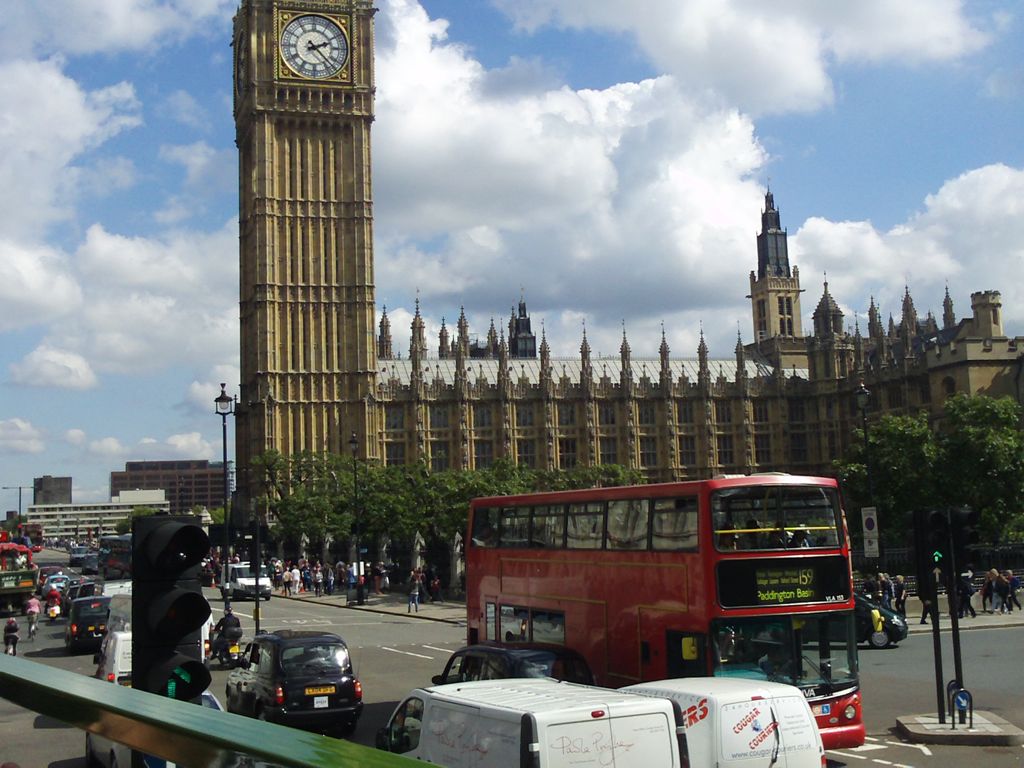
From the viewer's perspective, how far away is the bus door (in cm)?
1529

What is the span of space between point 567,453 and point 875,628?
2442 inches

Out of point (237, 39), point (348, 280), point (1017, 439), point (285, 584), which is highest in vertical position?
point (237, 39)

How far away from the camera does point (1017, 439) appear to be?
5181cm

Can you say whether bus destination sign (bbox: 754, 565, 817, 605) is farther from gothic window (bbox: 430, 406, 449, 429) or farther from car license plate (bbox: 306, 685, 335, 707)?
gothic window (bbox: 430, 406, 449, 429)

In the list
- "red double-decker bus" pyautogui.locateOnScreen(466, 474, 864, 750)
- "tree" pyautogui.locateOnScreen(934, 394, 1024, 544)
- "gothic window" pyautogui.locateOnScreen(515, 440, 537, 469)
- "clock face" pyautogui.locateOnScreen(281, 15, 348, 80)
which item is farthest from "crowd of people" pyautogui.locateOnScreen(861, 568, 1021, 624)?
"clock face" pyautogui.locateOnScreen(281, 15, 348, 80)

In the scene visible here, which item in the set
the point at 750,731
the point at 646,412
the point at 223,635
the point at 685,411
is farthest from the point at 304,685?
the point at 685,411

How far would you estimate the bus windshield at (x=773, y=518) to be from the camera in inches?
609

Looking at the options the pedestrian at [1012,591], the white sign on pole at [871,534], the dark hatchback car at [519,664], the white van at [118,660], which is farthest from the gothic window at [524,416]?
the dark hatchback car at [519,664]

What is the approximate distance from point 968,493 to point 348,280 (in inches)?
1914

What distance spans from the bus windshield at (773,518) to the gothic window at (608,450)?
76.4 meters

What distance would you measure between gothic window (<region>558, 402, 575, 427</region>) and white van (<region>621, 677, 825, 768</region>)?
262 feet

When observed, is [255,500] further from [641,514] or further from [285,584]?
[641,514]

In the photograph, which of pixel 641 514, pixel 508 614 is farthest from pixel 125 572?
pixel 641 514

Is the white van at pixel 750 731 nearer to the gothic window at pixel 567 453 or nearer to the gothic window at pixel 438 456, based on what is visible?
the gothic window at pixel 438 456
